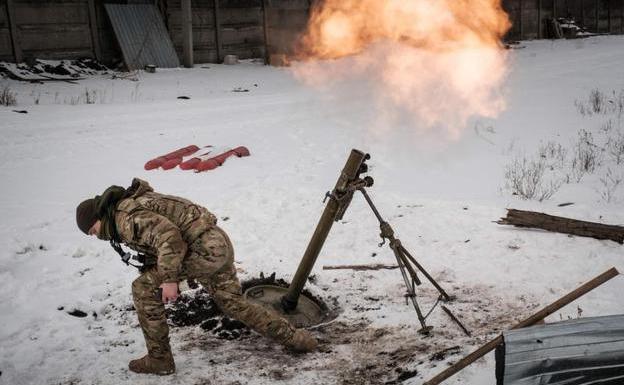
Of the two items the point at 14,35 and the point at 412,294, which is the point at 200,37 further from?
the point at 412,294

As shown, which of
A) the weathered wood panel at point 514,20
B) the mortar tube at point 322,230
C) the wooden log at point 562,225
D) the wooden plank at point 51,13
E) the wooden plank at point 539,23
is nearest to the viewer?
the mortar tube at point 322,230

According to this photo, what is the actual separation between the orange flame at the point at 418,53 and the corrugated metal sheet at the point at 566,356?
869cm

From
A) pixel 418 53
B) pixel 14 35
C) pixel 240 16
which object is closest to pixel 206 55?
pixel 240 16

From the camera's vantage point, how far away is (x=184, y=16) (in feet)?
57.6

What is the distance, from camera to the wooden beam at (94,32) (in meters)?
16.9

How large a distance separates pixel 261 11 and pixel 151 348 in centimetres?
1839

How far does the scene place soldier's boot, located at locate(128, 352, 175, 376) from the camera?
4152mm

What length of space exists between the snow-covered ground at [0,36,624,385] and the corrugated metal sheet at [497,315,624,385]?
1224 millimetres

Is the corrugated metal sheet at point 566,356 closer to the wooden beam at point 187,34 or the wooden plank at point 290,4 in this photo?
the wooden beam at point 187,34

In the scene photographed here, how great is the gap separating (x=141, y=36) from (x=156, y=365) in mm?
15540

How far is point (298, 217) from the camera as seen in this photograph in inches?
298

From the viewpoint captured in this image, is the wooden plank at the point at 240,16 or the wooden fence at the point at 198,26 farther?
the wooden plank at the point at 240,16

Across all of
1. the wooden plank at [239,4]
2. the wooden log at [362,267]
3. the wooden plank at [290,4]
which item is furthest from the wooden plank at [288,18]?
the wooden log at [362,267]

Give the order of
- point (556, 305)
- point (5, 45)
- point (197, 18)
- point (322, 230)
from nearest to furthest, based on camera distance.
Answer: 1. point (556, 305)
2. point (322, 230)
3. point (5, 45)
4. point (197, 18)
